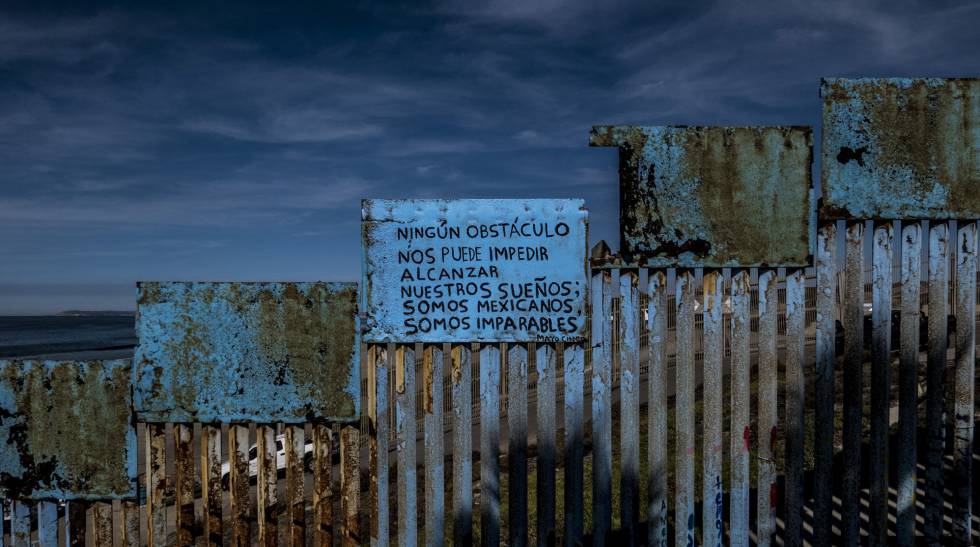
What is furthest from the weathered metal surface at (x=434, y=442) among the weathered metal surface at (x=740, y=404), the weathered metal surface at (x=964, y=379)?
the weathered metal surface at (x=964, y=379)

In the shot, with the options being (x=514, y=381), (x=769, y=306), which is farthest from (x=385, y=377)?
(x=769, y=306)

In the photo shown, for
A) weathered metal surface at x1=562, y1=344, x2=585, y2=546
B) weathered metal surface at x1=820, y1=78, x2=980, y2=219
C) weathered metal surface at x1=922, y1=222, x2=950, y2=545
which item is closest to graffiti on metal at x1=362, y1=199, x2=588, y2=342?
weathered metal surface at x1=562, y1=344, x2=585, y2=546

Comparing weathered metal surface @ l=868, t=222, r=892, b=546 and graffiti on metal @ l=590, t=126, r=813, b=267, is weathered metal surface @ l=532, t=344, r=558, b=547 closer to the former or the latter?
graffiti on metal @ l=590, t=126, r=813, b=267

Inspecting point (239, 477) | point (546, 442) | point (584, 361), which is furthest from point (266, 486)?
point (584, 361)

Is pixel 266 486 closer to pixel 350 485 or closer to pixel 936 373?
pixel 350 485

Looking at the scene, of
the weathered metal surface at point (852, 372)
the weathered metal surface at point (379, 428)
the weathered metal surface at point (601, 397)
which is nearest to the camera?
the weathered metal surface at point (601, 397)

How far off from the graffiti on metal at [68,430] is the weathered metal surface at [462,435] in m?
1.95

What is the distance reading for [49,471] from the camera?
4094 mm

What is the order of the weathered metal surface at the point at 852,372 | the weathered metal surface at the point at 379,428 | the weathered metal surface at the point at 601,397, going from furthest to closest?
1. the weathered metal surface at the point at 852,372
2. the weathered metal surface at the point at 379,428
3. the weathered metal surface at the point at 601,397

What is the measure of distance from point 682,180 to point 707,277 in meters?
0.60

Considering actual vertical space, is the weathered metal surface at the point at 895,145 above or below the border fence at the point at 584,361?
above

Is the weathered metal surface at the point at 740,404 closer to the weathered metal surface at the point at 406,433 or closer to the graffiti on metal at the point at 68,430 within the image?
the weathered metal surface at the point at 406,433

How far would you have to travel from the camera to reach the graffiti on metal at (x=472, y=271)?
12.7 ft

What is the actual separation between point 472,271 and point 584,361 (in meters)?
0.88
